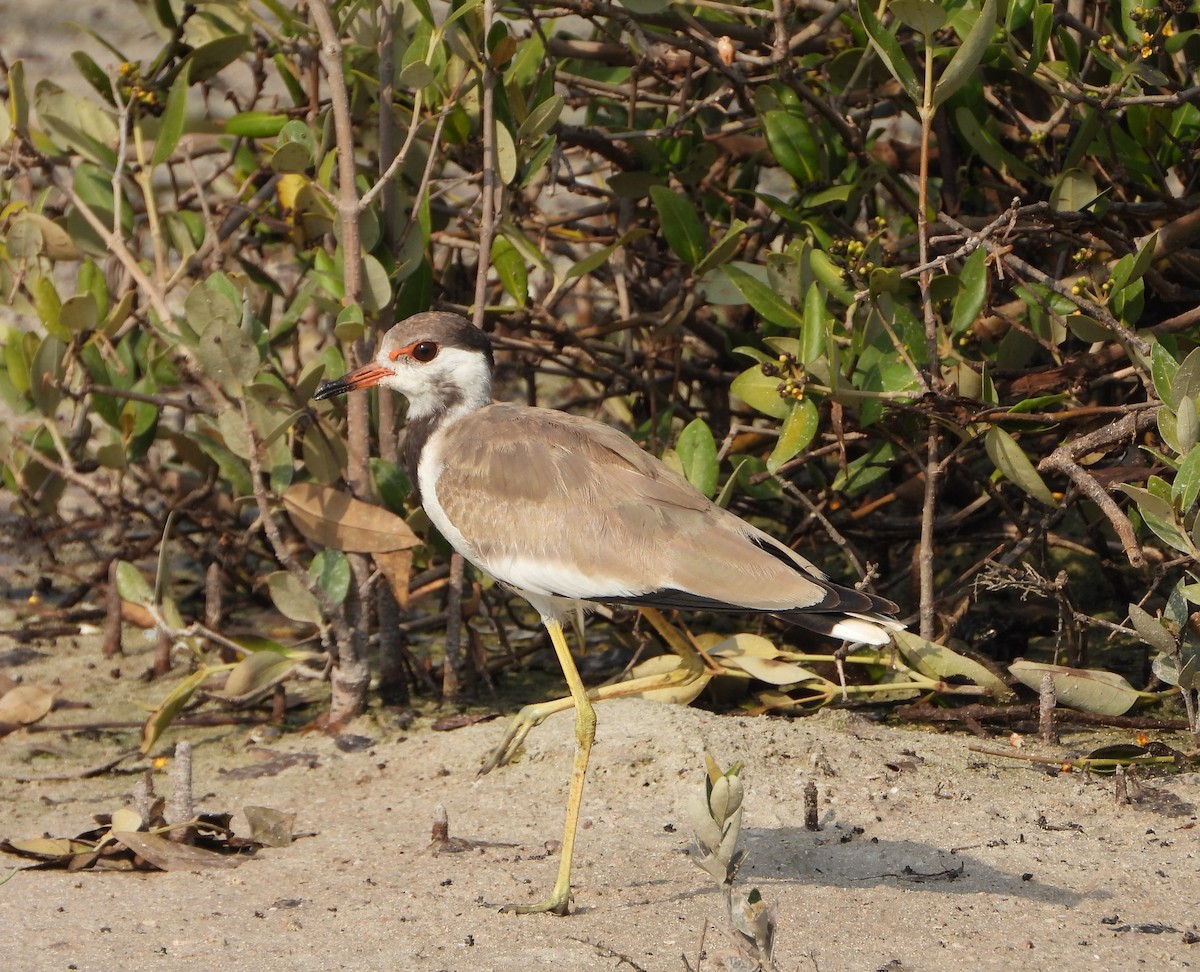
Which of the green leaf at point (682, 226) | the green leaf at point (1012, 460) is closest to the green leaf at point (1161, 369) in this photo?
the green leaf at point (1012, 460)

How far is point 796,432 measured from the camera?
12.8ft

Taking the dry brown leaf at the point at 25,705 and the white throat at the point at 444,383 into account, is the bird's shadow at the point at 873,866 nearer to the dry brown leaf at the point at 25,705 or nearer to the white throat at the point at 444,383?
the white throat at the point at 444,383

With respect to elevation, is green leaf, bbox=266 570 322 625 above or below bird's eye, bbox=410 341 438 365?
below

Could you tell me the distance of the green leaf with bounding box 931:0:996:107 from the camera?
353 cm

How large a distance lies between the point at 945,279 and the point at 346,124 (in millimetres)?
1701

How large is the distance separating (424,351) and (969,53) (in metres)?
1.63

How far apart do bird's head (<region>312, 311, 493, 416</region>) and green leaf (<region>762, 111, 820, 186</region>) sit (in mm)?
1071

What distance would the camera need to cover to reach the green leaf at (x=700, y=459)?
13.7ft

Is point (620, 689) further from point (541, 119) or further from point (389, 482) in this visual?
point (541, 119)

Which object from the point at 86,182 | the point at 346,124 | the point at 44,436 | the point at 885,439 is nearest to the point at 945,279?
the point at 885,439

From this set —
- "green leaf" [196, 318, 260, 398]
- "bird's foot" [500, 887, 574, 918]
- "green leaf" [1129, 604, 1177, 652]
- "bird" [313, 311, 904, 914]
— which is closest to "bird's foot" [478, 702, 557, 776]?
"bird" [313, 311, 904, 914]

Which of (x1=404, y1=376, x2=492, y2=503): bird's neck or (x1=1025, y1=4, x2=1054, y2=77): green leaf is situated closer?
(x1=1025, y1=4, x2=1054, y2=77): green leaf

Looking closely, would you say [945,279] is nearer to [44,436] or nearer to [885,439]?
[885,439]

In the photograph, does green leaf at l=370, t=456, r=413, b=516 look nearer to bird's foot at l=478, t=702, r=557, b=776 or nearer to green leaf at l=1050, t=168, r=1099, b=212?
bird's foot at l=478, t=702, r=557, b=776
